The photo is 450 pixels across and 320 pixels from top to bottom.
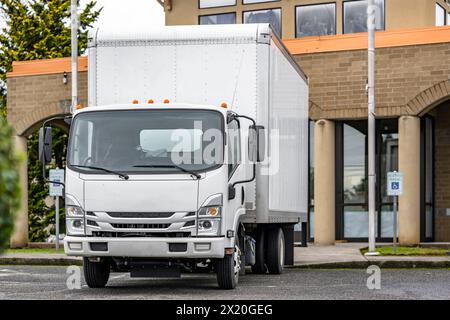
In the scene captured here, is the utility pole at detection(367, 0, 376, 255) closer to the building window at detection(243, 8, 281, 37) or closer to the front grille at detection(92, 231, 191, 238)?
the front grille at detection(92, 231, 191, 238)

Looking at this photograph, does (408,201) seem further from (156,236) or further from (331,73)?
(156,236)

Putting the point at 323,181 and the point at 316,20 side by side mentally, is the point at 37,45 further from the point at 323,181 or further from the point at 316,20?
the point at 323,181

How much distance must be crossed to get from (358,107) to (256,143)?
13.3 metres

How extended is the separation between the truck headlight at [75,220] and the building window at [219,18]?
2070cm

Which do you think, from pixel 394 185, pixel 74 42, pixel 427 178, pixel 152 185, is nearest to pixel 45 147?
pixel 152 185

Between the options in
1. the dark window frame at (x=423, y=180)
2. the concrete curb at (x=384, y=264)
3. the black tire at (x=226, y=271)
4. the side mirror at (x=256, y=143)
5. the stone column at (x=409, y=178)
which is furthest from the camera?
the dark window frame at (x=423, y=180)

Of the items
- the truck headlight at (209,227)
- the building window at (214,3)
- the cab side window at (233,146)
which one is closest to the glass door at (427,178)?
the building window at (214,3)

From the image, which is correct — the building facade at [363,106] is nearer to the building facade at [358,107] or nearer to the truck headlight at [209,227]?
the building facade at [358,107]

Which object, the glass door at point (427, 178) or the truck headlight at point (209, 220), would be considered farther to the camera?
the glass door at point (427, 178)

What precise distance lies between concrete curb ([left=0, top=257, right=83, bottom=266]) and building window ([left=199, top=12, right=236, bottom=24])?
13854mm

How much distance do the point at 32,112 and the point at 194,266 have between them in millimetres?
16397

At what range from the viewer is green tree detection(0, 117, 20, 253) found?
4395 millimetres

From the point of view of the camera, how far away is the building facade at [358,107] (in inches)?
998
